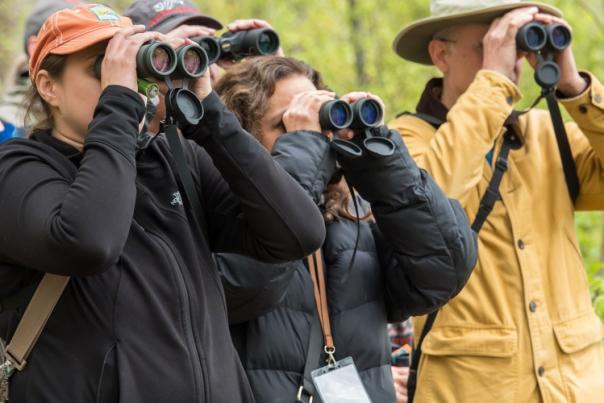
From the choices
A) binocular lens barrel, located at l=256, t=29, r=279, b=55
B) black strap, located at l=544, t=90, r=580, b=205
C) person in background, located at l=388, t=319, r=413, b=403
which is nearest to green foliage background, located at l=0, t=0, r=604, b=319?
person in background, located at l=388, t=319, r=413, b=403

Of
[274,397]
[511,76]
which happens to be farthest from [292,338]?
[511,76]

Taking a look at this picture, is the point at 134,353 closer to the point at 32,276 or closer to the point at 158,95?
the point at 32,276

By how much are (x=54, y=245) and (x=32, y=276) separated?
0.20m

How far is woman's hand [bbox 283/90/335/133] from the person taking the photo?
310 centimetres

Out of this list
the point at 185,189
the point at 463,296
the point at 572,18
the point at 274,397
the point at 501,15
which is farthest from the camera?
the point at 572,18

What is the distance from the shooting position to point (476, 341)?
3.60 meters

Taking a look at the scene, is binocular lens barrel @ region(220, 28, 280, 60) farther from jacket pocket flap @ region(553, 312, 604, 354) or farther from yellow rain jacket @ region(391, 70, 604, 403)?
jacket pocket flap @ region(553, 312, 604, 354)

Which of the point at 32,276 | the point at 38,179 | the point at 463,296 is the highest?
the point at 38,179

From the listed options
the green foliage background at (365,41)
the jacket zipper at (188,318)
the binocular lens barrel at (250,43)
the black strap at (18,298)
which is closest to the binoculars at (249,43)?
the binocular lens barrel at (250,43)

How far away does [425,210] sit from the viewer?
3150 millimetres

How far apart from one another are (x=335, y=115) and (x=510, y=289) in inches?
41.0

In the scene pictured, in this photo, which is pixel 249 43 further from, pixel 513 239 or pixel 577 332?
pixel 577 332

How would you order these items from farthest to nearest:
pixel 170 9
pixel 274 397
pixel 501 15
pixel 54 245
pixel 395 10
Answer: pixel 395 10 < pixel 170 9 < pixel 501 15 < pixel 274 397 < pixel 54 245

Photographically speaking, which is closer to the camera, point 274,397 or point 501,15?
point 274,397
